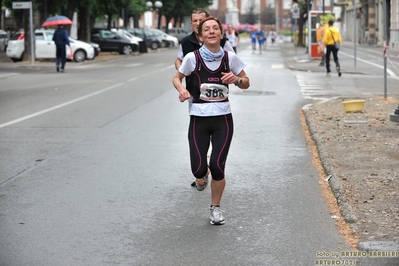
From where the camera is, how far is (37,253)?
5.93 m

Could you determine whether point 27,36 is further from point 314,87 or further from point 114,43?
point 314,87

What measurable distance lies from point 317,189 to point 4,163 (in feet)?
12.9

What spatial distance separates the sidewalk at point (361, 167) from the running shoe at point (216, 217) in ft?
3.17

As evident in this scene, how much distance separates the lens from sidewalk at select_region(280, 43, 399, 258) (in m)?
6.47

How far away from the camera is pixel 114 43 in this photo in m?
52.8

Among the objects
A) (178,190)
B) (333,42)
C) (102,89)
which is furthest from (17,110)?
(333,42)

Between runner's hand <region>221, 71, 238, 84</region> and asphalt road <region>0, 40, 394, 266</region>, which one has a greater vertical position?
runner's hand <region>221, 71, 238, 84</region>

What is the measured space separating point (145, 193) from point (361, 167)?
8.51 ft

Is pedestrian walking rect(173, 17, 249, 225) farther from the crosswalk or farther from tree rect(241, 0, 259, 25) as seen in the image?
tree rect(241, 0, 259, 25)

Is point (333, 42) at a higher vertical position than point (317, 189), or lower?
higher

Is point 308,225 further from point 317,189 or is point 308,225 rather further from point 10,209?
point 10,209

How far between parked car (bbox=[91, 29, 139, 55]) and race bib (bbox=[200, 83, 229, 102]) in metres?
46.3

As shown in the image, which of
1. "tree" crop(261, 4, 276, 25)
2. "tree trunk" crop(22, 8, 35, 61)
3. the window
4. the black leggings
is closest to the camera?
the black leggings

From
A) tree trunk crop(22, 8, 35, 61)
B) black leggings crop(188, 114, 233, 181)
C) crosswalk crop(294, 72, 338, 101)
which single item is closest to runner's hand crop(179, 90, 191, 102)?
black leggings crop(188, 114, 233, 181)
